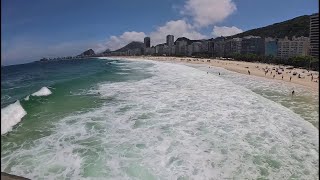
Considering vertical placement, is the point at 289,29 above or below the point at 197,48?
above

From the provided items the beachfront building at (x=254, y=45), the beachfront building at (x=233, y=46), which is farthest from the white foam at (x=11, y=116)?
the beachfront building at (x=233, y=46)

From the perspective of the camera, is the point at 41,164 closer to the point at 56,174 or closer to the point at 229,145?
the point at 56,174

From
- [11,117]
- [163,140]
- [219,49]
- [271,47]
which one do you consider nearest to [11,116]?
[11,117]

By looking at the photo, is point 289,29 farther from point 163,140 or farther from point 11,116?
point 163,140

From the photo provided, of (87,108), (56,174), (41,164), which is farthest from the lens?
(87,108)

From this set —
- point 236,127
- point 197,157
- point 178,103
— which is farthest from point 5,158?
point 178,103

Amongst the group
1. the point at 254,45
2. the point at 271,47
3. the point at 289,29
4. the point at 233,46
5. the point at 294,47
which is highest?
the point at 289,29

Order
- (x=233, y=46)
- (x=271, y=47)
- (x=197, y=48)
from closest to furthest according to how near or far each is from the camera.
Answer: (x=271, y=47)
(x=233, y=46)
(x=197, y=48)
